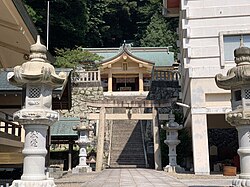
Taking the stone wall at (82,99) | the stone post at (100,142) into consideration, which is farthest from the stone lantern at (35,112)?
the stone wall at (82,99)

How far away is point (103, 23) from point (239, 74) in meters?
38.0

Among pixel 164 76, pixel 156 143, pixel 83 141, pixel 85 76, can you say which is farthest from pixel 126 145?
pixel 85 76

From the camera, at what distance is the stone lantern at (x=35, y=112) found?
607cm

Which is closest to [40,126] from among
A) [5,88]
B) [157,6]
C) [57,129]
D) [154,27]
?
[5,88]

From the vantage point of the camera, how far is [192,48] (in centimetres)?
→ 1486

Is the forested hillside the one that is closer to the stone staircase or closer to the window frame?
the stone staircase

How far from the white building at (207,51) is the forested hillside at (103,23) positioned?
1700 cm

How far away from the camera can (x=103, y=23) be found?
43844 millimetres

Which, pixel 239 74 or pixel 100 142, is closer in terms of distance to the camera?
pixel 239 74

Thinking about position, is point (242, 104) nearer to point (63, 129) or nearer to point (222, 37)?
point (222, 37)

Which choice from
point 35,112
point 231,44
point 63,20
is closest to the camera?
point 35,112

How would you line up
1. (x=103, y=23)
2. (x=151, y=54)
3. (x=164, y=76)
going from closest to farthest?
(x=164, y=76) < (x=151, y=54) < (x=103, y=23)

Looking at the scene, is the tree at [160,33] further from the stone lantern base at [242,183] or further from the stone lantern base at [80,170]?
the stone lantern base at [242,183]

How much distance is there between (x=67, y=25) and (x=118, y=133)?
13.5 meters
